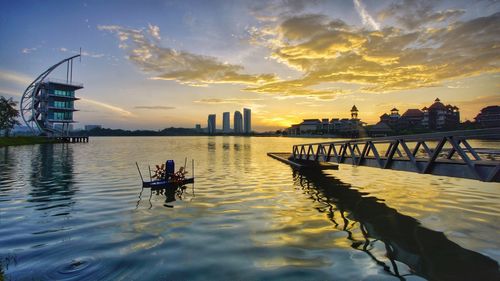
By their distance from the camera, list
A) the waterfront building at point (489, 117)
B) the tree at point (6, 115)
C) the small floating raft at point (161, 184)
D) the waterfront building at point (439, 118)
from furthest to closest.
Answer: the waterfront building at point (439, 118), the waterfront building at point (489, 117), the tree at point (6, 115), the small floating raft at point (161, 184)

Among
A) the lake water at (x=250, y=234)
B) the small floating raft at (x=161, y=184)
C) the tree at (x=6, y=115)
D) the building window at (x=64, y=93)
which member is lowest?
the lake water at (x=250, y=234)

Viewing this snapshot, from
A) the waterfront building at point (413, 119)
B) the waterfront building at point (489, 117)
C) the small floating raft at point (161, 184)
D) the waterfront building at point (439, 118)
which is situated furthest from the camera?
the waterfront building at point (413, 119)

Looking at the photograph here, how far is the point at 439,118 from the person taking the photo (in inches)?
6289

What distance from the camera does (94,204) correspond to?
49.6ft

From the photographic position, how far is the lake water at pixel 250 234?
7.49 m

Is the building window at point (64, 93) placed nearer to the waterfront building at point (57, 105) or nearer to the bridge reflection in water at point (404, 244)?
the waterfront building at point (57, 105)

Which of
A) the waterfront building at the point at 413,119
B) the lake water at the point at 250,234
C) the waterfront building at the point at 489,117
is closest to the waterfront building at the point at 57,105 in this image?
the lake water at the point at 250,234

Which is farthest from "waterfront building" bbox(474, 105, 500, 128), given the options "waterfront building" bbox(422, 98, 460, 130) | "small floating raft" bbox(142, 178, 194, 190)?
"small floating raft" bbox(142, 178, 194, 190)

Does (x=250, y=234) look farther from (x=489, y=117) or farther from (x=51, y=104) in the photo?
(x=489, y=117)

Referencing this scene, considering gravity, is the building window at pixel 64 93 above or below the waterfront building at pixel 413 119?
above

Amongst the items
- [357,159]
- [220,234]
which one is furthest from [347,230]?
[357,159]

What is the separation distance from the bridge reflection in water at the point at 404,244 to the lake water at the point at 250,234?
1.7 inches

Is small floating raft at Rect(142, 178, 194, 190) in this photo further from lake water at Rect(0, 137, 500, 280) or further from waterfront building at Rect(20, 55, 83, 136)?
waterfront building at Rect(20, 55, 83, 136)

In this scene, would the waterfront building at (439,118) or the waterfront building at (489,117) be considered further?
the waterfront building at (439,118)
